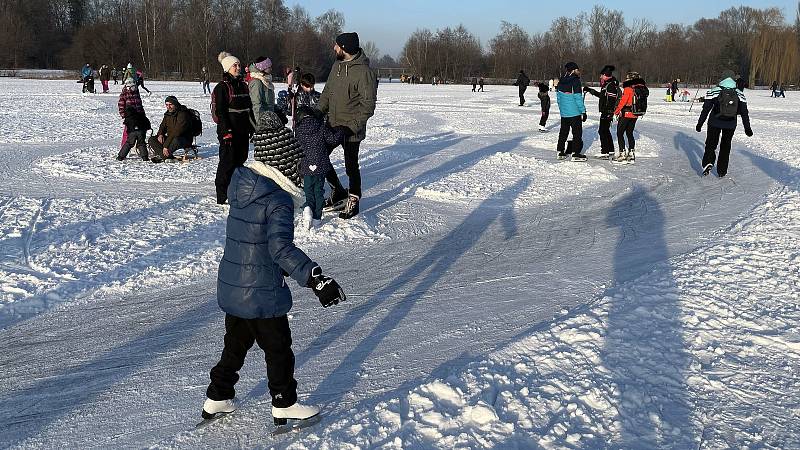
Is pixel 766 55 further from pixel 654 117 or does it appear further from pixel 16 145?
pixel 16 145

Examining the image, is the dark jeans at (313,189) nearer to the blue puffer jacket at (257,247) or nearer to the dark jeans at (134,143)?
the blue puffer jacket at (257,247)

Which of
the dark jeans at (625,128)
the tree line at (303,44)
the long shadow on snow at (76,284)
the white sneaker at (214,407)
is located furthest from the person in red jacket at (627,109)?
the tree line at (303,44)

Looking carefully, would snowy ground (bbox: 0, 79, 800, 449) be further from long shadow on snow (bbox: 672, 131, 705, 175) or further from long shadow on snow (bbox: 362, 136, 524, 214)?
long shadow on snow (bbox: 672, 131, 705, 175)

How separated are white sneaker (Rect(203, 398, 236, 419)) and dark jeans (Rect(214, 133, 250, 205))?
454 cm

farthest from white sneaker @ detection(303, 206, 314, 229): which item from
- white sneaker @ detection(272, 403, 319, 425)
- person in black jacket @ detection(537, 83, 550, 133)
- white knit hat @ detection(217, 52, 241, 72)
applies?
person in black jacket @ detection(537, 83, 550, 133)

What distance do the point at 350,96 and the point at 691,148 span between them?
33.3ft

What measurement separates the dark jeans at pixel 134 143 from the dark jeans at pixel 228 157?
3879mm

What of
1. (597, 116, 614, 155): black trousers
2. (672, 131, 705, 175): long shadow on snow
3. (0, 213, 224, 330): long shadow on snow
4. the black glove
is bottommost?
(0, 213, 224, 330): long shadow on snow

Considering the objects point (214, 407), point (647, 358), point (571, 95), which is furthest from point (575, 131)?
point (214, 407)

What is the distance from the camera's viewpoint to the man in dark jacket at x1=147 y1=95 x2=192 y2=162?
1089cm

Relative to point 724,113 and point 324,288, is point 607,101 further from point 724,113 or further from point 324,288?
point 324,288

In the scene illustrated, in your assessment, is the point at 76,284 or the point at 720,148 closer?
the point at 76,284

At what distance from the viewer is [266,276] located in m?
3.11

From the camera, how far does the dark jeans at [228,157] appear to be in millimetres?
7521
